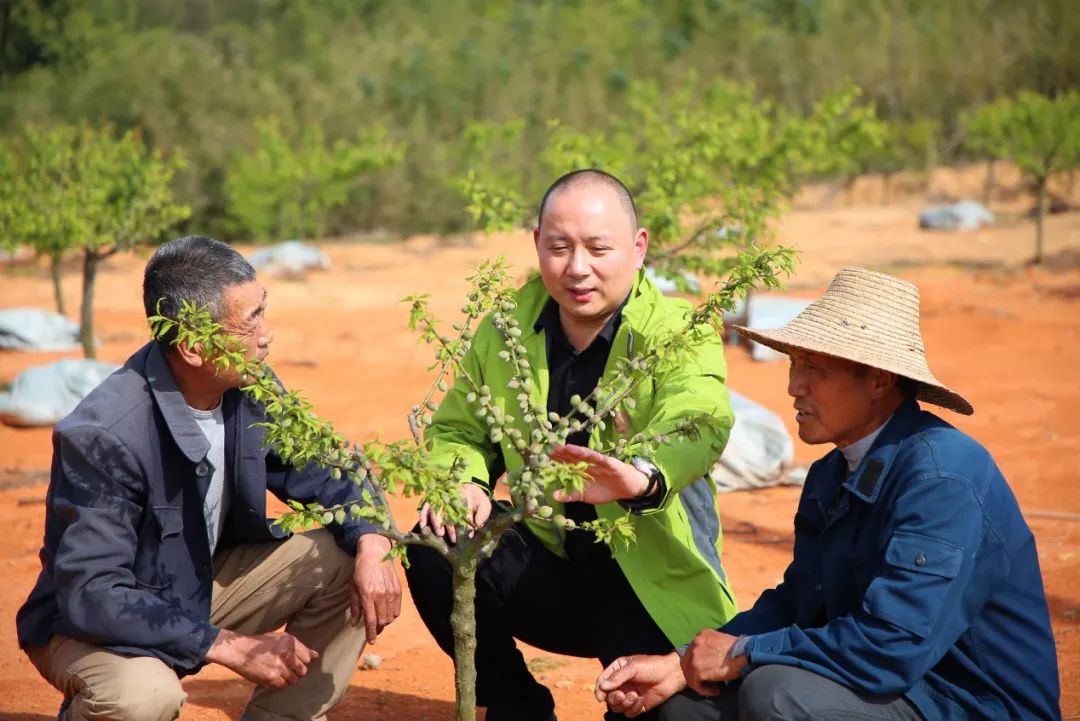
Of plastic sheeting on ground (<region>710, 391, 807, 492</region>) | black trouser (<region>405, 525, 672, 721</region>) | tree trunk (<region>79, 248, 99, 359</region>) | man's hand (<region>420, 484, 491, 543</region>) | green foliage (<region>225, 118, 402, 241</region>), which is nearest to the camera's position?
man's hand (<region>420, 484, 491, 543</region>)

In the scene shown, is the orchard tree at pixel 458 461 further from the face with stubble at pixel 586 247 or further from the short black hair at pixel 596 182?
the short black hair at pixel 596 182

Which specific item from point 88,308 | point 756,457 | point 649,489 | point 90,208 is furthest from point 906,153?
point 649,489

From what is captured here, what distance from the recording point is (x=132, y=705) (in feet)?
10.1

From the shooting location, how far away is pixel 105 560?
123 inches

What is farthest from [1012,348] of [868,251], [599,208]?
[599,208]

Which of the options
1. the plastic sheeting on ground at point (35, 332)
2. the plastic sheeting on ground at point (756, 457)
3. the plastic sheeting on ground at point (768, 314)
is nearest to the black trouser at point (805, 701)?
the plastic sheeting on ground at point (756, 457)

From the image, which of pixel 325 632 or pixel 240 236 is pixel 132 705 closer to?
pixel 325 632

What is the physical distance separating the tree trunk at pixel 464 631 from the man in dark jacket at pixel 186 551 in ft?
1.25

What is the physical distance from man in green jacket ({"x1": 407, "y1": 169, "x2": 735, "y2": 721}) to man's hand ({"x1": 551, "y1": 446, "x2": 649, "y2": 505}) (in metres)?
0.11

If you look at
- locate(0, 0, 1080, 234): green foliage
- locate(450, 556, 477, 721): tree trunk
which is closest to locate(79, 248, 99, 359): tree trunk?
locate(450, 556, 477, 721): tree trunk

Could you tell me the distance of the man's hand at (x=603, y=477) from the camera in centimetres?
296

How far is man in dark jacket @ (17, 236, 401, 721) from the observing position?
10.3 ft

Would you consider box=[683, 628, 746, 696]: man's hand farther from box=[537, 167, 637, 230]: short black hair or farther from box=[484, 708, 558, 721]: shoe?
box=[537, 167, 637, 230]: short black hair

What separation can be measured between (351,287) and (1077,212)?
44.2 ft
